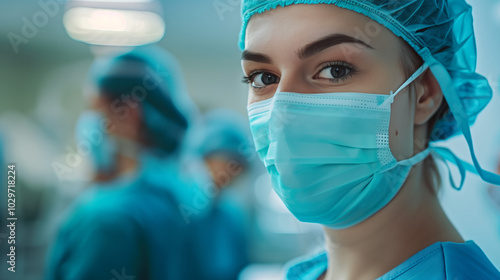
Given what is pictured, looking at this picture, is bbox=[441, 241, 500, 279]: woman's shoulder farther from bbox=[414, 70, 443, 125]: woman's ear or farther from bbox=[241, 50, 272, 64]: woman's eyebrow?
A: bbox=[241, 50, 272, 64]: woman's eyebrow

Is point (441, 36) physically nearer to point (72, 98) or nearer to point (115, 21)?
point (115, 21)

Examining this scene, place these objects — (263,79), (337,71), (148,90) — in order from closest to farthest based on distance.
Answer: (337,71) → (263,79) → (148,90)

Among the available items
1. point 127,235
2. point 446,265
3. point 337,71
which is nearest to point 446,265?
point 446,265

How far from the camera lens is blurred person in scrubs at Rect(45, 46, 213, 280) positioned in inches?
55.4

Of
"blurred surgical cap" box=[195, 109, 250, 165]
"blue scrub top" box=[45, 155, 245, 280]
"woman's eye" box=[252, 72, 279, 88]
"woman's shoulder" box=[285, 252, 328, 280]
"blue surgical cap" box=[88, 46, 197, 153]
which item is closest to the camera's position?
"woman's eye" box=[252, 72, 279, 88]

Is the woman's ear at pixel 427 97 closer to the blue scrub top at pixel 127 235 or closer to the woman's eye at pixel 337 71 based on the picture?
the woman's eye at pixel 337 71

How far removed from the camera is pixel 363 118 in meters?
0.84

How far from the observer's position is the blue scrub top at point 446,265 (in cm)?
74

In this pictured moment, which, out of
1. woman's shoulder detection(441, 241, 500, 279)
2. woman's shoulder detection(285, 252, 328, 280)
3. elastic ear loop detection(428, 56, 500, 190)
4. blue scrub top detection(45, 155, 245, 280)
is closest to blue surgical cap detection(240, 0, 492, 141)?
elastic ear loop detection(428, 56, 500, 190)

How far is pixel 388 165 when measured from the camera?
2.74 feet

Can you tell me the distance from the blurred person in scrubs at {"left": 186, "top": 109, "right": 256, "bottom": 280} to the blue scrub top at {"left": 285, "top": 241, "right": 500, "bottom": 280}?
142 centimetres

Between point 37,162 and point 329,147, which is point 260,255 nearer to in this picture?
point 37,162

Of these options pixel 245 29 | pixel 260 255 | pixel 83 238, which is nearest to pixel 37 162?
pixel 260 255

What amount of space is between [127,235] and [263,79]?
836 millimetres
